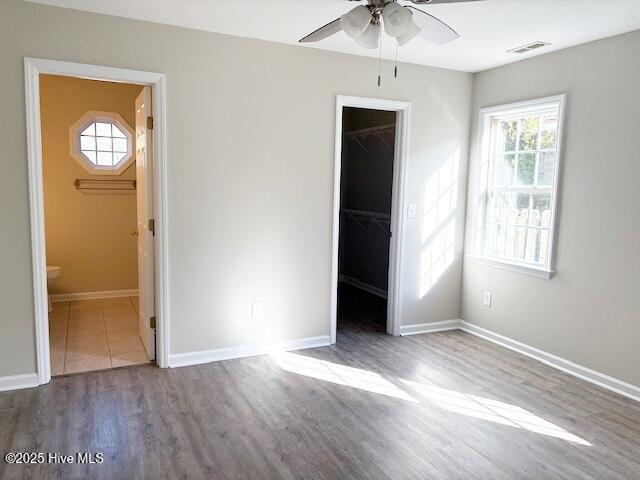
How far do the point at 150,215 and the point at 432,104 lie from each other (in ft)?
8.56

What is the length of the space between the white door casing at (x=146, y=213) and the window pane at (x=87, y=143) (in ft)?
6.28

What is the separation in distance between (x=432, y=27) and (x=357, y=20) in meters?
0.45

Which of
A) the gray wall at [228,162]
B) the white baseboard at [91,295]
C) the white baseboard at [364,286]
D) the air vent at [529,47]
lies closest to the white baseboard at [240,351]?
the gray wall at [228,162]

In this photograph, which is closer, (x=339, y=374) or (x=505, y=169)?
(x=339, y=374)

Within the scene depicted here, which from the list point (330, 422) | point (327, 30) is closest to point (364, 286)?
point (330, 422)

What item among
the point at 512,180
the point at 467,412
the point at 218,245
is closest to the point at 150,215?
the point at 218,245

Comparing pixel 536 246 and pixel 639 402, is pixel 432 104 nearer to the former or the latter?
pixel 536 246

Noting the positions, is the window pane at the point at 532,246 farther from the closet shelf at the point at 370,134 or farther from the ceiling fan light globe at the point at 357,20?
the ceiling fan light globe at the point at 357,20

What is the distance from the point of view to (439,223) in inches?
175

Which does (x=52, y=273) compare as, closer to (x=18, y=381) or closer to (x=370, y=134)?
(x=18, y=381)

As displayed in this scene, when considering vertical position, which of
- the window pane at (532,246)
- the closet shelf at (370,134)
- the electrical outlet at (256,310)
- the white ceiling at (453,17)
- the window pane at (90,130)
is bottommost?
the electrical outlet at (256,310)

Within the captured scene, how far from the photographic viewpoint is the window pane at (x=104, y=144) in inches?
212

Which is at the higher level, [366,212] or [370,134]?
[370,134]

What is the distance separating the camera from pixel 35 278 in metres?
3.05
